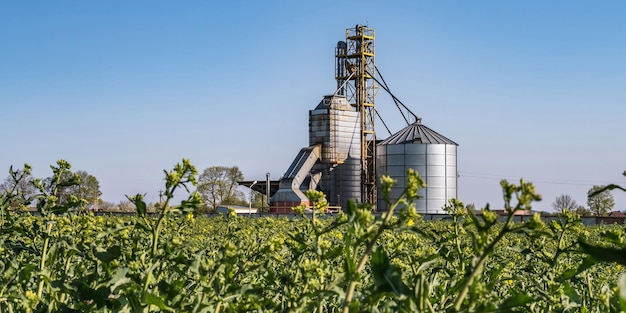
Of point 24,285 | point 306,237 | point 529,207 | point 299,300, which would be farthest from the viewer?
point 24,285

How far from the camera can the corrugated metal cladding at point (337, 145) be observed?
4694cm

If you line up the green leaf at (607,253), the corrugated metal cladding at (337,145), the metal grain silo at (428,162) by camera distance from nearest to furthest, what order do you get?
1. the green leaf at (607,253)
2. the metal grain silo at (428,162)
3. the corrugated metal cladding at (337,145)

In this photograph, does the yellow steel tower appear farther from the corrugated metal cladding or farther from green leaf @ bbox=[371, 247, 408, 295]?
green leaf @ bbox=[371, 247, 408, 295]

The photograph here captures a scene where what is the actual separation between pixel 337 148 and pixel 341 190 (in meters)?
2.79

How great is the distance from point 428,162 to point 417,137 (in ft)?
5.90

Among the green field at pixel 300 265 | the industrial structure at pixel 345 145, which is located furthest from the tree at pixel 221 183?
the green field at pixel 300 265

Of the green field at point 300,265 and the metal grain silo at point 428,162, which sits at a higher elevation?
the metal grain silo at point 428,162

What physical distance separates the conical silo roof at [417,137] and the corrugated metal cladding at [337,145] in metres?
2.85

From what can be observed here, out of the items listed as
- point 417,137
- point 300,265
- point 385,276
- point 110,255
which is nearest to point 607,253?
point 385,276

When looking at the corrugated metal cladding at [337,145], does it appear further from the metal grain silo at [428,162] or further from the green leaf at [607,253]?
the green leaf at [607,253]

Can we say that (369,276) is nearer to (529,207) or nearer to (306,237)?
(306,237)

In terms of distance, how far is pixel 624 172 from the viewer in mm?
1815

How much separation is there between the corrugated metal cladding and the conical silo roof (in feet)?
9.36

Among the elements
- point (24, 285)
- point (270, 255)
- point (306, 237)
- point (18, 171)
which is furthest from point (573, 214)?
point (18, 171)
